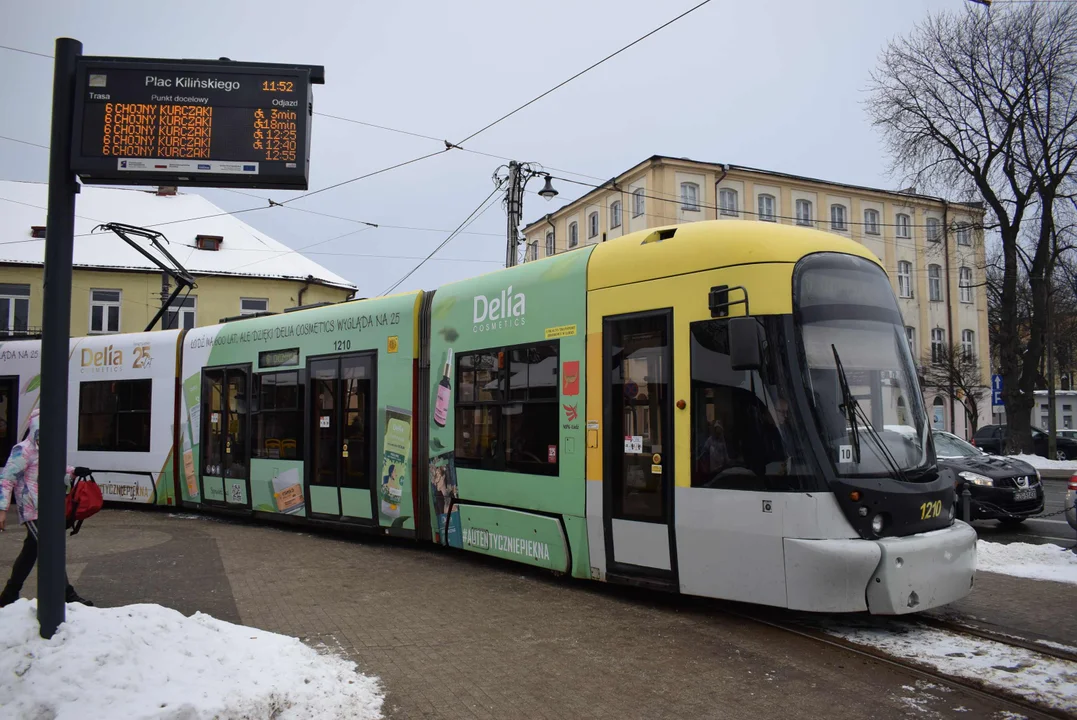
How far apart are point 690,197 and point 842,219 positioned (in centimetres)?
1012

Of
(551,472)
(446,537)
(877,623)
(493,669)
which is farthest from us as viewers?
(446,537)

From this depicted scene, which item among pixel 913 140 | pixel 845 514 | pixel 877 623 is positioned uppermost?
pixel 913 140

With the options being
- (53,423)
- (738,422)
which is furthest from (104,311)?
(738,422)

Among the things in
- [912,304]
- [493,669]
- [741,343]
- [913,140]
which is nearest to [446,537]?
[493,669]

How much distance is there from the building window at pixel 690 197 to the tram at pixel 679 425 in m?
30.4

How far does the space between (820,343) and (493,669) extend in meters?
3.48

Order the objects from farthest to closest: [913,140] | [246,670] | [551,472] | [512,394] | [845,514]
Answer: [913,140] < [512,394] < [551,472] < [845,514] < [246,670]

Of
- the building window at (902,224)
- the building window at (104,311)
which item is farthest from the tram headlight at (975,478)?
the building window at (902,224)

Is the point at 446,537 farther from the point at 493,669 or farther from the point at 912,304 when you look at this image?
the point at 912,304

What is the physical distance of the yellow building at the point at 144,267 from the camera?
3450 centimetres

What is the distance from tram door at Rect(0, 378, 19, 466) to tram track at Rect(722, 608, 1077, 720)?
14905 millimetres

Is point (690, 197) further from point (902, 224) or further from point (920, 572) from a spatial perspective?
point (920, 572)

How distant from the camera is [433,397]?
32.2 feet

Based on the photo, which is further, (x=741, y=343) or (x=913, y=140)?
(x=913, y=140)
